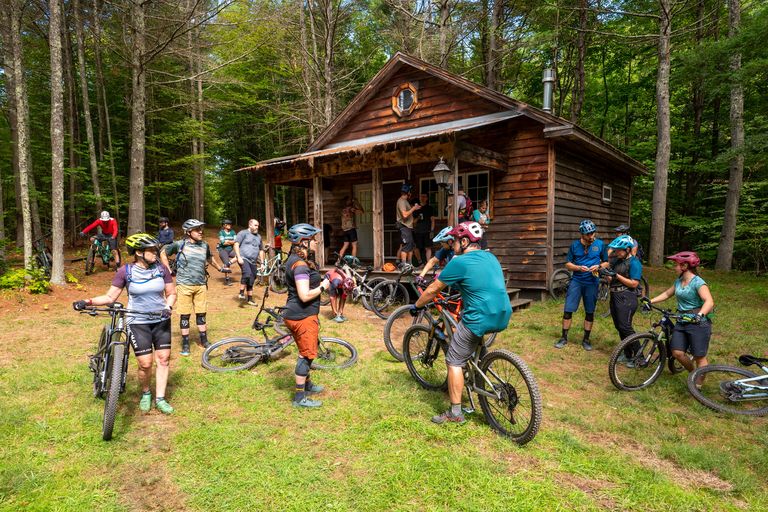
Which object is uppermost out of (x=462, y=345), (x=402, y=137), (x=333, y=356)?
(x=402, y=137)

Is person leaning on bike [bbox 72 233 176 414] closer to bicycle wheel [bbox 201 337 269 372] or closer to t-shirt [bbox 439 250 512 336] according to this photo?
bicycle wheel [bbox 201 337 269 372]

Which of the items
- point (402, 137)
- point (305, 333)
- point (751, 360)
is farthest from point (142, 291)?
point (402, 137)

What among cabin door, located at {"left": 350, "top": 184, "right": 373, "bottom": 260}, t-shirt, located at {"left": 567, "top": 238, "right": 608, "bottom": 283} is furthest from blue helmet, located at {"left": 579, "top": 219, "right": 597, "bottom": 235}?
cabin door, located at {"left": 350, "top": 184, "right": 373, "bottom": 260}

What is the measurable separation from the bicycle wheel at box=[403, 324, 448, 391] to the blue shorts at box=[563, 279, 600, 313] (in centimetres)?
265

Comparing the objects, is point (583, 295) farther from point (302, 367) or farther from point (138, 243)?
point (138, 243)

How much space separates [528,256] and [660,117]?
973 centimetres

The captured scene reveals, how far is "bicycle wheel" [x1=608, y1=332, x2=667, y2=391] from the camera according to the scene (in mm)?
4723

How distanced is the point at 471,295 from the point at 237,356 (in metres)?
3.64

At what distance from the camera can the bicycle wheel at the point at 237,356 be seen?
5387 millimetres

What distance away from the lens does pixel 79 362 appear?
571 centimetres

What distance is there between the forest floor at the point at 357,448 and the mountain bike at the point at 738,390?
14 centimetres

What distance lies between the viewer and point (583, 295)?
6188 mm

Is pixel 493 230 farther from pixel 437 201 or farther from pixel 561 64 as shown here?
pixel 561 64

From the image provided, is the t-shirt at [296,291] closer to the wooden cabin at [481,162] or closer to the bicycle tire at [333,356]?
the bicycle tire at [333,356]
